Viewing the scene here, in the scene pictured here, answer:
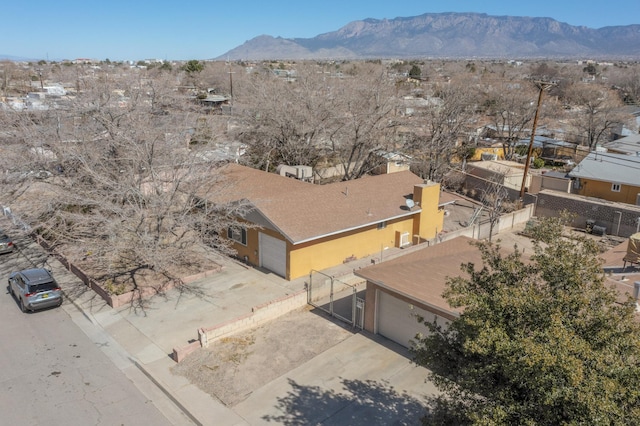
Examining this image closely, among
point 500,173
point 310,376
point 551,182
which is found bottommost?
point 310,376

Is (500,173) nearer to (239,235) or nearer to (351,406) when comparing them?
(239,235)

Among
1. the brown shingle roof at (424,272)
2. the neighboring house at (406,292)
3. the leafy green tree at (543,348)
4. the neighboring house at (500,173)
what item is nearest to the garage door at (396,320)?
the neighboring house at (406,292)

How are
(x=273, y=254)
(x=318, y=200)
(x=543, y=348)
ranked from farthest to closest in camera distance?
(x=318, y=200) < (x=273, y=254) < (x=543, y=348)

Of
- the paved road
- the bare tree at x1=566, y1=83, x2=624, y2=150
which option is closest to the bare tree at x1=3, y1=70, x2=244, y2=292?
the paved road

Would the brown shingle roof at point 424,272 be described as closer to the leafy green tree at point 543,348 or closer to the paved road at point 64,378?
the leafy green tree at point 543,348

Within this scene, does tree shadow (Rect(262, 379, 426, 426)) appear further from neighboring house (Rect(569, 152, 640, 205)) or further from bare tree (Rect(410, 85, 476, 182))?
neighboring house (Rect(569, 152, 640, 205))

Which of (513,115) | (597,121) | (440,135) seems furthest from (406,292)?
(597,121)

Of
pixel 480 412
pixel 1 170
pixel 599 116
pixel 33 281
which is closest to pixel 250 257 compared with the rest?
pixel 33 281
